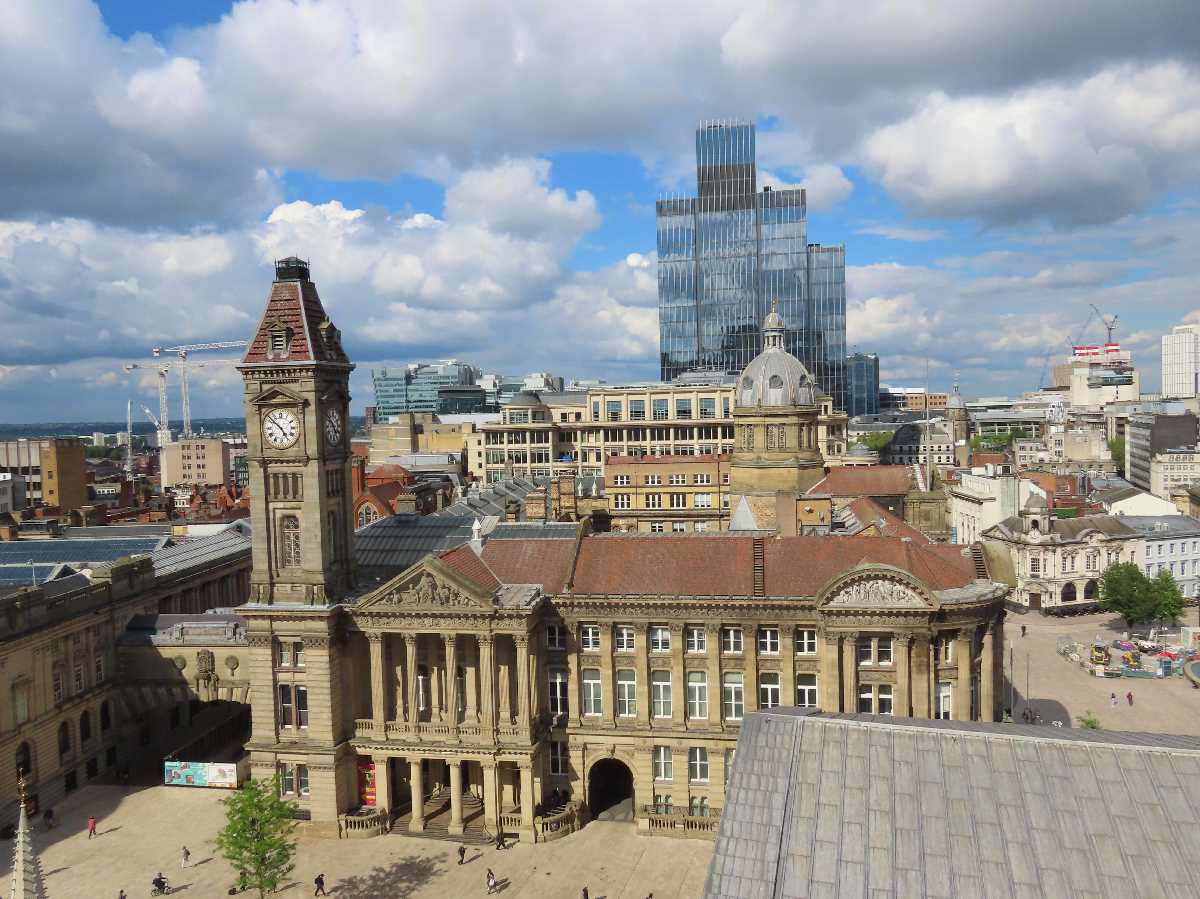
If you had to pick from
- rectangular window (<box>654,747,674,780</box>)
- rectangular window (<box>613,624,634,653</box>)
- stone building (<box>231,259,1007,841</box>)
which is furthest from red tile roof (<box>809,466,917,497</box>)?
rectangular window (<box>654,747,674,780</box>)

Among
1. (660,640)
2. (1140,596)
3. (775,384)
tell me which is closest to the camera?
(660,640)

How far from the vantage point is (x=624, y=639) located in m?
58.6

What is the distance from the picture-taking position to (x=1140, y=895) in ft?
91.6

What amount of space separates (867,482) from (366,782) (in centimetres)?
6898

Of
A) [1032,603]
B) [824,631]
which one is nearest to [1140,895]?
[824,631]

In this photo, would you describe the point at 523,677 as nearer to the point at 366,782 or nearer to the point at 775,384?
the point at 366,782

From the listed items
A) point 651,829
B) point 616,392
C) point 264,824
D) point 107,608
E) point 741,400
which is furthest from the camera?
point 616,392

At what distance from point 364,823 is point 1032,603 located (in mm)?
99242

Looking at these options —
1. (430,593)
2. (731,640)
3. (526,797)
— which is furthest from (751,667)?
(430,593)

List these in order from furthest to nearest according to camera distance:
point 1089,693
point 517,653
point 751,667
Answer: point 1089,693 → point 517,653 → point 751,667

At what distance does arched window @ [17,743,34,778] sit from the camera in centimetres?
6059

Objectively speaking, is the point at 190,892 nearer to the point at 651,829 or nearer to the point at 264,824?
the point at 264,824

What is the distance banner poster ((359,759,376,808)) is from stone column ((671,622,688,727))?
2035cm

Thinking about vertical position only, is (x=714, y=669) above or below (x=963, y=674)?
below
